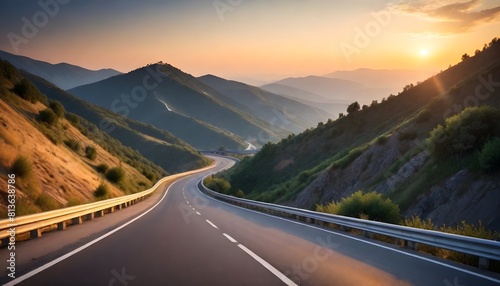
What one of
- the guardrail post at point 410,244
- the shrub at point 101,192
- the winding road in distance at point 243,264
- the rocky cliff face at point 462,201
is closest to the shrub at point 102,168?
the shrub at point 101,192

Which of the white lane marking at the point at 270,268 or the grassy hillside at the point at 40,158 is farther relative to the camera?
the grassy hillside at the point at 40,158

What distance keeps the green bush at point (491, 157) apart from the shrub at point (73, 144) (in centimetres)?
2769

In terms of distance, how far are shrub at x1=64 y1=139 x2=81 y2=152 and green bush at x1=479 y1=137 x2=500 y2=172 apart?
A: 27.7 m

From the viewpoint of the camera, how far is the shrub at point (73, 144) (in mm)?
30597

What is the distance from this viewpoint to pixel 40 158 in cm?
2059

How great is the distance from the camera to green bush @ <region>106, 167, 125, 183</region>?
109ft

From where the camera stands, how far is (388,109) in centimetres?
4731

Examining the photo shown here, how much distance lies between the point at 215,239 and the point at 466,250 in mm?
6072

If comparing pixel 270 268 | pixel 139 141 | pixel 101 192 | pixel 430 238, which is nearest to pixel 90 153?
pixel 101 192

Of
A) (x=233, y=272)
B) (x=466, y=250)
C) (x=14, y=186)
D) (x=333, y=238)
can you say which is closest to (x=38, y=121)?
(x=14, y=186)

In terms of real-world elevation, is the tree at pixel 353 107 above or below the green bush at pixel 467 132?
above

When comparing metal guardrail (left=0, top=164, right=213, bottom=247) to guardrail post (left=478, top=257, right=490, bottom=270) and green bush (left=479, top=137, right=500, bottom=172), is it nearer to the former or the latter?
guardrail post (left=478, top=257, right=490, bottom=270)

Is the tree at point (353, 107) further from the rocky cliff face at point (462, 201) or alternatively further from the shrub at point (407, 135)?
the rocky cliff face at point (462, 201)

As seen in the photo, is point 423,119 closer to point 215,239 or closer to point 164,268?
point 215,239
